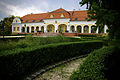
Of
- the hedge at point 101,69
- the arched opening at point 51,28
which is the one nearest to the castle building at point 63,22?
the arched opening at point 51,28

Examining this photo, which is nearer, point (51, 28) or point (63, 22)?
point (63, 22)

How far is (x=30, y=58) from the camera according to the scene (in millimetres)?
4066

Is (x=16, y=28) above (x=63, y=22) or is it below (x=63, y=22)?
below

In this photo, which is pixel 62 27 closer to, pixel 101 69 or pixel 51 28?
pixel 51 28

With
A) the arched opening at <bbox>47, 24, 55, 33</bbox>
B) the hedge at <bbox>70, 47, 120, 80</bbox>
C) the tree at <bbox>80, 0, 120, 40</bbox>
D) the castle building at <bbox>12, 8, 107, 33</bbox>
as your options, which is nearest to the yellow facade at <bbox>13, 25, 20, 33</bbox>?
the castle building at <bbox>12, 8, 107, 33</bbox>

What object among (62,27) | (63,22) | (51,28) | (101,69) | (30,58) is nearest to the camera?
(101,69)

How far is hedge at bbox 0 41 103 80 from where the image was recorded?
3.18 meters

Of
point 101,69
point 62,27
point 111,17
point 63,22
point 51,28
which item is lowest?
point 101,69

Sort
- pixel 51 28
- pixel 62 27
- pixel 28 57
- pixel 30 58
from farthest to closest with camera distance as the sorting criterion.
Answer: pixel 51 28 → pixel 62 27 → pixel 30 58 → pixel 28 57

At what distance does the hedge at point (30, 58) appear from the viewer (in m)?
3.18

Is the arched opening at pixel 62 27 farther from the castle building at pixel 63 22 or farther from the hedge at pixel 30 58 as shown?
the hedge at pixel 30 58

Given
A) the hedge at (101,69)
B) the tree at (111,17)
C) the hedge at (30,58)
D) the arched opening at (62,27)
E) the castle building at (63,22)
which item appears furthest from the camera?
the arched opening at (62,27)

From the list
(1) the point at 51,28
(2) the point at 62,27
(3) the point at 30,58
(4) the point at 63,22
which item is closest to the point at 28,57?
(3) the point at 30,58

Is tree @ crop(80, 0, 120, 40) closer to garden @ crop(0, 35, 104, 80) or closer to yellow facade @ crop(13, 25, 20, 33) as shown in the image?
garden @ crop(0, 35, 104, 80)
